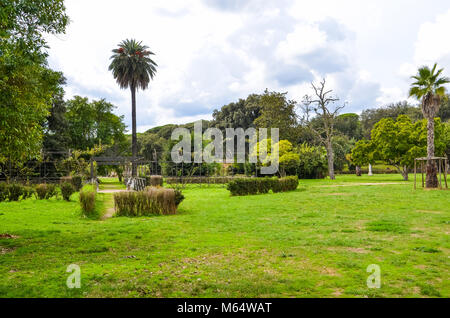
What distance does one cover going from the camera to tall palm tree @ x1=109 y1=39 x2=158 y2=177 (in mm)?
38906

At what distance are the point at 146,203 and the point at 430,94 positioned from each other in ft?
63.7

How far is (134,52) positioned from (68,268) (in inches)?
1469

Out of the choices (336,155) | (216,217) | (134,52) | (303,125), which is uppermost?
(134,52)

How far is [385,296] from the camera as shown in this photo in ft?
14.2

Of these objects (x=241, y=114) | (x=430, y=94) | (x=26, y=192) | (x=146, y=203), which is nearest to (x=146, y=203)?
(x=146, y=203)

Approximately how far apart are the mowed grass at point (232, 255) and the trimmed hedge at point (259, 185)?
926 cm

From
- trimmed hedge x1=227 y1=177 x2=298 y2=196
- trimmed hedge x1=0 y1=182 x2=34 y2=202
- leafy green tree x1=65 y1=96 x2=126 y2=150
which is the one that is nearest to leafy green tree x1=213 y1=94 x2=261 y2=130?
leafy green tree x1=65 y1=96 x2=126 y2=150

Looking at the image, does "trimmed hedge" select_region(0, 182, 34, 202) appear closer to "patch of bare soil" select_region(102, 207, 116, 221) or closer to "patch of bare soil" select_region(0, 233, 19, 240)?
"patch of bare soil" select_region(102, 207, 116, 221)

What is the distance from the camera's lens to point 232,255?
6.53 meters

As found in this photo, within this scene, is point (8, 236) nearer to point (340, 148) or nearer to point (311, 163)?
point (311, 163)

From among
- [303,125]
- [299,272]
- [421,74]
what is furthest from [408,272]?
[303,125]

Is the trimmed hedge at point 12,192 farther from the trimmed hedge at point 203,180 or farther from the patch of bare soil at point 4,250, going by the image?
the trimmed hedge at point 203,180

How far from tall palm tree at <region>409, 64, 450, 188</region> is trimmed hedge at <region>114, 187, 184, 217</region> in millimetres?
16942
